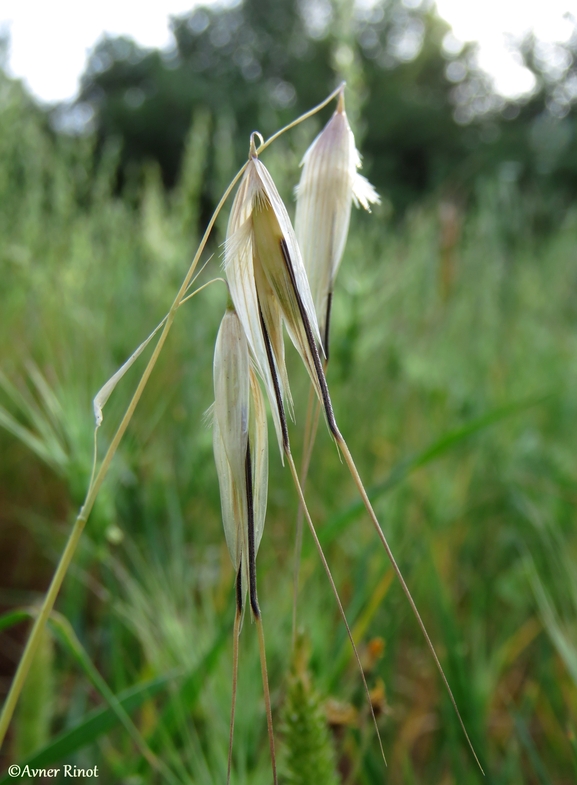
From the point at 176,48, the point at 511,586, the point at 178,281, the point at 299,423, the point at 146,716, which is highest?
the point at 176,48

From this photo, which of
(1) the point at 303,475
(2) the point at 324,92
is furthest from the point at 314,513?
(2) the point at 324,92

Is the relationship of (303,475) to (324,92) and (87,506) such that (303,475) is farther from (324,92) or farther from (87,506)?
(324,92)

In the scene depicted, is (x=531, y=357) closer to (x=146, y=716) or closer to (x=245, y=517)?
(x=146, y=716)

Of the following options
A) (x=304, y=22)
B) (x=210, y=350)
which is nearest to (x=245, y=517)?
(x=210, y=350)

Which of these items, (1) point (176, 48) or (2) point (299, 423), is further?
(1) point (176, 48)

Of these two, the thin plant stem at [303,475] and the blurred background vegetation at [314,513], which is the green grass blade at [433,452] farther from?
the thin plant stem at [303,475]

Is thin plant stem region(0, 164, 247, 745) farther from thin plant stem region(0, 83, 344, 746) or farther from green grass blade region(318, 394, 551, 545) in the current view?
green grass blade region(318, 394, 551, 545)
